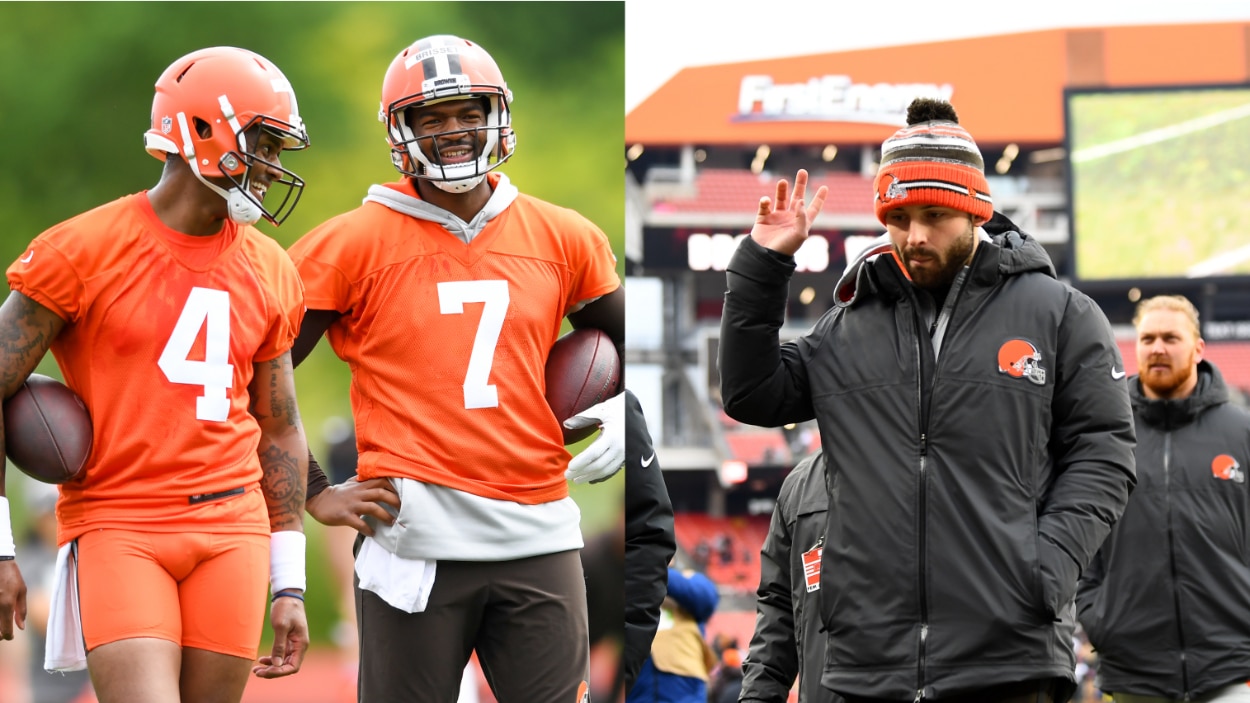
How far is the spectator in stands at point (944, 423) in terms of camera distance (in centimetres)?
281

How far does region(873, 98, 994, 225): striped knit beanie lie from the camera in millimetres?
3023

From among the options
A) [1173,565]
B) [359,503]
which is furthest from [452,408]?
[1173,565]

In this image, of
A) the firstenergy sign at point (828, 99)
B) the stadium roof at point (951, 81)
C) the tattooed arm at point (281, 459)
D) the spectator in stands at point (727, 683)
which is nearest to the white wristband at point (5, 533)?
the tattooed arm at point (281, 459)

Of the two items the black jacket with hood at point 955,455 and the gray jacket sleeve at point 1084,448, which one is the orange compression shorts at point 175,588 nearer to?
the black jacket with hood at point 955,455

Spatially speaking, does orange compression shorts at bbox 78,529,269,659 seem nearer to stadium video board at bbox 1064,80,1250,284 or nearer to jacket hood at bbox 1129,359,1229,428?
jacket hood at bbox 1129,359,1229,428

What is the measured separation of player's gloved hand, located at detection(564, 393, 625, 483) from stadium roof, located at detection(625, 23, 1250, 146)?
16.5 metres

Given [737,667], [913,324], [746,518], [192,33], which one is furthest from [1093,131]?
[913,324]

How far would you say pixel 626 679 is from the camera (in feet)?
12.7

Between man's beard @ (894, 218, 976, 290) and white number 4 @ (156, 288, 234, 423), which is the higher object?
man's beard @ (894, 218, 976, 290)

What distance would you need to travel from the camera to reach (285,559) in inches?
143

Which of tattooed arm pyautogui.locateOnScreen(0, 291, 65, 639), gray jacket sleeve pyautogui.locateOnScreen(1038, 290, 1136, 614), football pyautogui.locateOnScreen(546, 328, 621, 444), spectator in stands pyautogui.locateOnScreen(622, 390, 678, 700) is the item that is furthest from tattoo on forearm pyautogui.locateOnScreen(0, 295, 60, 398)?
gray jacket sleeve pyautogui.locateOnScreen(1038, 290, 1136, 614)

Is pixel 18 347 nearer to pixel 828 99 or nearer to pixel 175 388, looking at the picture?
pixel 175 388

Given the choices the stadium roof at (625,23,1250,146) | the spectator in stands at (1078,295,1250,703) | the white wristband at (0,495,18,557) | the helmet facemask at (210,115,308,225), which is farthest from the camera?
the stadium roof at (625,23,1250,146)

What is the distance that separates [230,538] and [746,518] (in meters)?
17.2
